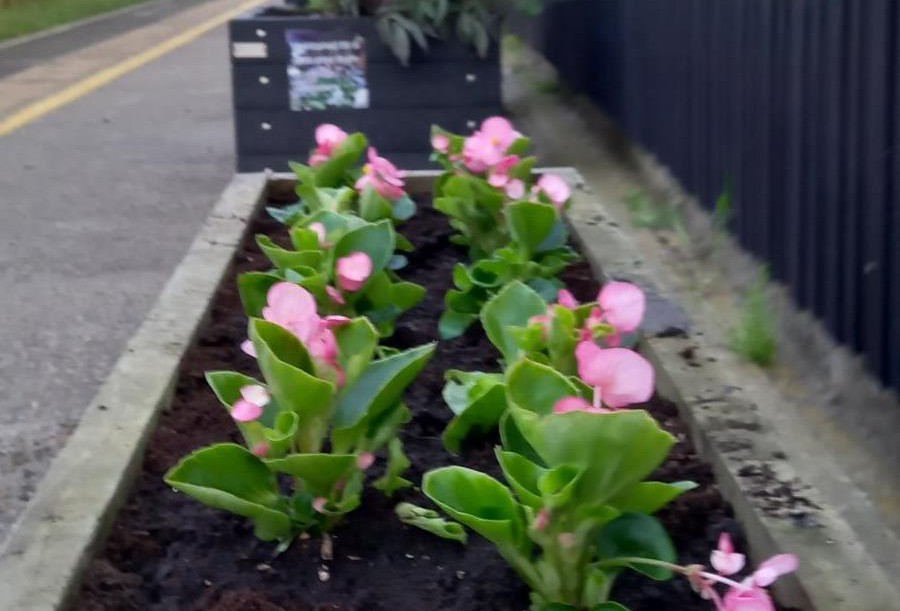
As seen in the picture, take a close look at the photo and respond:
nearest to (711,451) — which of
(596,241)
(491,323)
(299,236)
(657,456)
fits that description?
(491,323)

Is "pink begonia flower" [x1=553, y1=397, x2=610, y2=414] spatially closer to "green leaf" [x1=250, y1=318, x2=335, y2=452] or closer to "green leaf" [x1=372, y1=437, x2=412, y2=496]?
"green leaf" [x1=250, y1=318, x2=335, y2=452]

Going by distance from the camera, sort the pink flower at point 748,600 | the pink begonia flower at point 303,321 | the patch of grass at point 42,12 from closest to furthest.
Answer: the pink flower at point 748,600 < the pink begonia flower at point 303,321 < the patch of grass at point 42,12

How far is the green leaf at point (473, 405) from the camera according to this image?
191 cm

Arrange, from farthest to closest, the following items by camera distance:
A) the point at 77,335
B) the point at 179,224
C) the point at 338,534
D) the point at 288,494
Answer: the point at 179,224, the point at 77,335, the point at 288,494, the point at 338,534

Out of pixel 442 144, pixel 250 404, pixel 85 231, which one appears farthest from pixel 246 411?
pixel 85 231

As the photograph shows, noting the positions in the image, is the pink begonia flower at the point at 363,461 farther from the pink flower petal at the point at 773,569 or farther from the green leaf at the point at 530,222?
the green leaf at the point at 530,222

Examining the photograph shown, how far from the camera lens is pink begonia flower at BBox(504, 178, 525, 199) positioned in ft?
9.55

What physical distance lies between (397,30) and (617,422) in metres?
4.91

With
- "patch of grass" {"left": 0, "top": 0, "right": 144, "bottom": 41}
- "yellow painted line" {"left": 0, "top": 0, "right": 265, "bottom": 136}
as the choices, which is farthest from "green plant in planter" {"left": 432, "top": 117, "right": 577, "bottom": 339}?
"patch of grass" {"left": 0, "top": 0, "right": 144, "bottom": 41}

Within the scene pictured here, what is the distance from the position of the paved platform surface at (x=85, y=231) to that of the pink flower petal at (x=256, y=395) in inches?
55.4

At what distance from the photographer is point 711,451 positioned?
1950 mm

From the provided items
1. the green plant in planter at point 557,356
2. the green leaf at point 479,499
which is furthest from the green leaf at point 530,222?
the green leaf at point 479,499

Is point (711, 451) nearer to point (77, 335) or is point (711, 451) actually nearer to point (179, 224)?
point (77, 335)

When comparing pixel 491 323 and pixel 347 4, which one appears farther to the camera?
pixel 347 4
